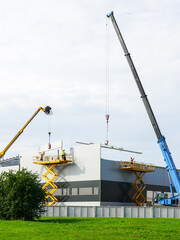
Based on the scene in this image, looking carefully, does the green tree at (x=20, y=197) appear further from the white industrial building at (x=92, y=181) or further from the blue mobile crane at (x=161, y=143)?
the blue mobile crane at (x=161, y=143)

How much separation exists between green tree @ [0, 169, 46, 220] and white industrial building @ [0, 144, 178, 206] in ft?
50.3

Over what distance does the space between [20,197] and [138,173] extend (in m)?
24.5

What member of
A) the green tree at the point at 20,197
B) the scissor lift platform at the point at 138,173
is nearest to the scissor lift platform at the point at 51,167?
the scissor lift platform at the point at 138,173

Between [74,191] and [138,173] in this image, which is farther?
[138,173]

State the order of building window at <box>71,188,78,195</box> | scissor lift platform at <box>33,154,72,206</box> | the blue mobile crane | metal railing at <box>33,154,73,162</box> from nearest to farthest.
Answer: the blue mobile crane → building window at <box>71,188,78,195</box> → metal railing at <box>33,154,73,162</box> → scissor lift platform at <box>33,154,72,206</box>

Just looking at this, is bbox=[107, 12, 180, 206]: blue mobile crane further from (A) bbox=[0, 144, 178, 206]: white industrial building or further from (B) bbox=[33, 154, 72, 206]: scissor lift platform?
(B) bbox=[33, 154, 72, 206]: scissor lift platform

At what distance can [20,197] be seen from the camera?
113 ft

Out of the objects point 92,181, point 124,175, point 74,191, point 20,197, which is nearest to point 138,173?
point 124,175

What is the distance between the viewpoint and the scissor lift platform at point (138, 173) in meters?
52.9

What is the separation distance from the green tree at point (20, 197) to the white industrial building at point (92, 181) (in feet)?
50.3

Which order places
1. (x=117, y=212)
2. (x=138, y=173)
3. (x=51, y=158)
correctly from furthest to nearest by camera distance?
(x=138, y=173), (x=51, y=158), (x=117, y=212)

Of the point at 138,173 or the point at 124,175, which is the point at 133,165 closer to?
the point at 124,175

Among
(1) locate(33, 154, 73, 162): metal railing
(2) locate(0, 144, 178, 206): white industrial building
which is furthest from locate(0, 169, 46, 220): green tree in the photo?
(1) locate(33, 154, 73, 162): metal railing

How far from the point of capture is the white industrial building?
50250 mm
